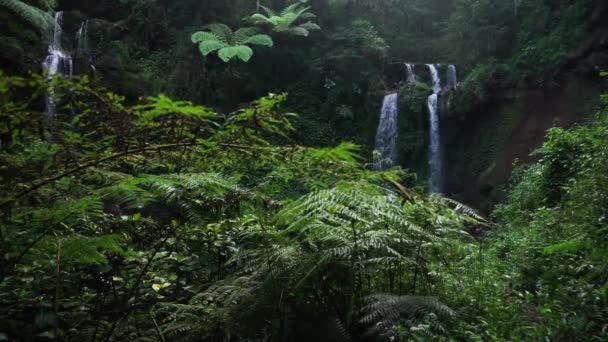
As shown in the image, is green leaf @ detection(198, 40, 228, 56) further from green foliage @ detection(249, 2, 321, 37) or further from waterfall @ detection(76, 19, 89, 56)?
waterfall @ detection(76, 19, 89, 56)

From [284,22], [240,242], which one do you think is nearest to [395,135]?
[284,22]

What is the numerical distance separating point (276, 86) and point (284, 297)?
1317 cm

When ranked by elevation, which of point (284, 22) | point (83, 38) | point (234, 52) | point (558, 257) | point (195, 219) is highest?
point (284, 22)

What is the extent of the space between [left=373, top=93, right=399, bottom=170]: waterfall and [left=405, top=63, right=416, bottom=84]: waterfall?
1.73 m

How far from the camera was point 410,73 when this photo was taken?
49.5ft

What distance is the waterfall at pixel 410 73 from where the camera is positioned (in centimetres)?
1495

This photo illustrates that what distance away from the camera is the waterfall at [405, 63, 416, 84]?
14.9m

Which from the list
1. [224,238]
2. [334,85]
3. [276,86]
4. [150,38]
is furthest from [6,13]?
[224,238]

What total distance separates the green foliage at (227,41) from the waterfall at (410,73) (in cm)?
518

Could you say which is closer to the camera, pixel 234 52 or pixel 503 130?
pixel 234 52

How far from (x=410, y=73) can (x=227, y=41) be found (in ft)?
20.8

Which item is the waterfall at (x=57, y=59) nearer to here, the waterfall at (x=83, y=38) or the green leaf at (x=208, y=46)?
the waterfall at (x=83, y=38)

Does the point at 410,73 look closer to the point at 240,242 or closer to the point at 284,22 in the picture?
the point at 284,22

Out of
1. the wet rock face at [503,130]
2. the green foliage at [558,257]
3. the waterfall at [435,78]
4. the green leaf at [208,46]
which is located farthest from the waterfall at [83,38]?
the green foliage at [558,257]
